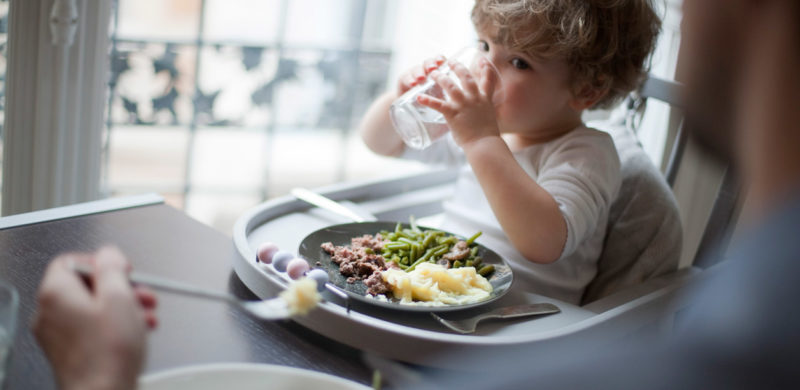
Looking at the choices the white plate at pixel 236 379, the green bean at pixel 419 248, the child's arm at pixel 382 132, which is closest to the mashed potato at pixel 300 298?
the white plate at pixel 236 379

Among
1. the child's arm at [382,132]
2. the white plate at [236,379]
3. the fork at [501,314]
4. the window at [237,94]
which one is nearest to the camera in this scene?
the white plate at [236,379]

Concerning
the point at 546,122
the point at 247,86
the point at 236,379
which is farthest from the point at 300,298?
the point at 247,86

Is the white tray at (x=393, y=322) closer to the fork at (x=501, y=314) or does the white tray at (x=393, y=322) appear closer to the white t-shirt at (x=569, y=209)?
the fork at (x=501, y=314)

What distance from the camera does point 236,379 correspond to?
565mm

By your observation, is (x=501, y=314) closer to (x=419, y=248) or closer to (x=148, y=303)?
(x=419, y=248)

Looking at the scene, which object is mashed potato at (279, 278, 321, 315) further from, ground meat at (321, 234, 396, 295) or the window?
the window

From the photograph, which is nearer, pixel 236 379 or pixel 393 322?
pixel 236 379

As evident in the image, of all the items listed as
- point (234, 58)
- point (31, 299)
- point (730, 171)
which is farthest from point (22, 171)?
point (730, 171)

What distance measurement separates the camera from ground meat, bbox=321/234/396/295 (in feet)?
2.85

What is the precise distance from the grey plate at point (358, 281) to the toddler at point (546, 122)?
8 centimetres

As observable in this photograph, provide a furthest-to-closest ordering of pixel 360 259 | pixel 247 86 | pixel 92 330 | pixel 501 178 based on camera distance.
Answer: pixel 247 86 → pixel 501 178 → pixel 360 259 → pixel 92 330

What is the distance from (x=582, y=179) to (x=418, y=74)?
→ 12.6 inches

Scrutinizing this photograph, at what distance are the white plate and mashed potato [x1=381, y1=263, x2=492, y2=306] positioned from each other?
9.7 inches

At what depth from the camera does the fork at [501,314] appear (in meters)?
0.79
